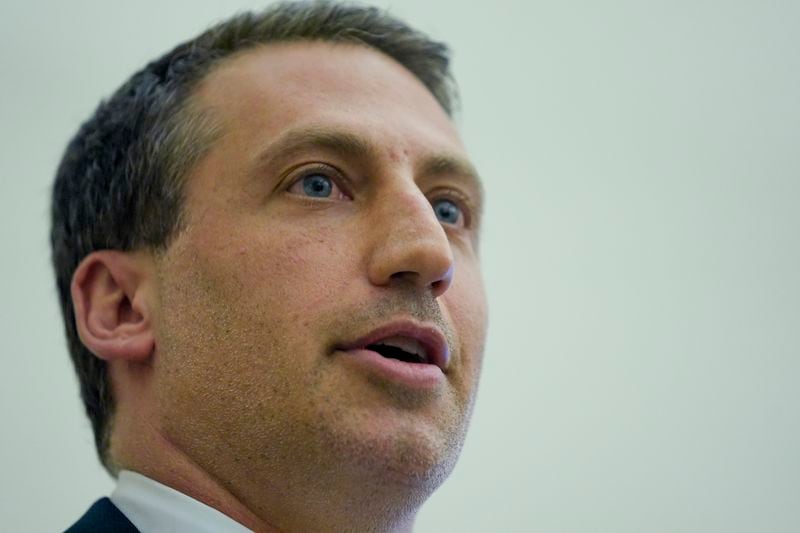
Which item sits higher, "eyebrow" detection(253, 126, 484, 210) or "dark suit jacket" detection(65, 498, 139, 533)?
"eyebrow" detection(253, 126, 484, 210)

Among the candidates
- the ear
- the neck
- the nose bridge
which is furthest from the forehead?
the neck

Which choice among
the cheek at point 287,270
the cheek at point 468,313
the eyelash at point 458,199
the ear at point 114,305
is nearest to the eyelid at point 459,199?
the eyelash at point 458,199

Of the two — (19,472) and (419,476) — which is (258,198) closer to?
(419,476)

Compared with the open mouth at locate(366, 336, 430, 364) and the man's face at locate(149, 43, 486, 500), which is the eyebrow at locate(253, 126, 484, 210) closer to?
the man's face at locate(149, 43, 486, 500)

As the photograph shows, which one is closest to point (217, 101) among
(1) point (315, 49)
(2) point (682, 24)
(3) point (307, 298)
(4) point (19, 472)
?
(1) point (315, 49)

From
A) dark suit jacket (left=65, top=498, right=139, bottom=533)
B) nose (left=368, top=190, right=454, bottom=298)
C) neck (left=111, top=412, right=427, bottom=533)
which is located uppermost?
nose (left=368, top=190, right=454, bottom=298)

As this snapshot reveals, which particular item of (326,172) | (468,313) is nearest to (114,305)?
(326,172)

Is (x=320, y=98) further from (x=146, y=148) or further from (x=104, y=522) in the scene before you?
(x=104, y=522)

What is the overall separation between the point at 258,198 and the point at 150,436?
12.7 inches

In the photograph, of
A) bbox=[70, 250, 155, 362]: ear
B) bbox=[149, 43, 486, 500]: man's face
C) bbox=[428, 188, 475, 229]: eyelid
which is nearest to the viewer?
bbox=[149, 43, 486, 500]: man's face

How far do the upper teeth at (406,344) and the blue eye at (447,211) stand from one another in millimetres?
286

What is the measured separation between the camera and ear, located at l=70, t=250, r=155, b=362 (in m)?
1.11

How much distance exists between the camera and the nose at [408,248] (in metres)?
0.99

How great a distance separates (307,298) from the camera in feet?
3.27
